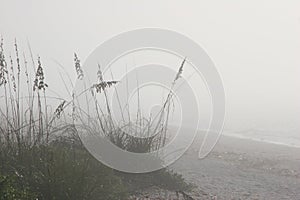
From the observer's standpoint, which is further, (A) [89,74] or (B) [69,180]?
(A) [89,74]

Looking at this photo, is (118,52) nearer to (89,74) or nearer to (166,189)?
(89,74)

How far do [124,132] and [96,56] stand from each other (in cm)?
121

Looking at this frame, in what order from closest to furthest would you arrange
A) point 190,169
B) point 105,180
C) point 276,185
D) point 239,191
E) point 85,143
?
1. point 105,180
2. point 85,143
3. point 239,191
4. point 276,185
5. point 190,169

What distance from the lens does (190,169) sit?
8625 mm

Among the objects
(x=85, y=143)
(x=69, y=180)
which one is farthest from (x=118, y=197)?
(x=85, y=143)

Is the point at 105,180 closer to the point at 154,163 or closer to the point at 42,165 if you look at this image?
the point at 42,165

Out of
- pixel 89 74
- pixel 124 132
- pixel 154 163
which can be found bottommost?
pixel 154 163

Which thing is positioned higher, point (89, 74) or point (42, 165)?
point (89, 74)

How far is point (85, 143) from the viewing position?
5598 millimetres

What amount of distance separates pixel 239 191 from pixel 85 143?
2571mm

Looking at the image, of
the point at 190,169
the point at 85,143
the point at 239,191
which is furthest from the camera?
the point at 190,169

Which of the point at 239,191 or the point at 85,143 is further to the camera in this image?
the point at 239,191

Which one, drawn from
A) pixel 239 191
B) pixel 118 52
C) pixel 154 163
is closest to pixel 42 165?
pixel 154 163

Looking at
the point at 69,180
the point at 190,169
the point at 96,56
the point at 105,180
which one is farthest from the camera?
the point at 190,169
